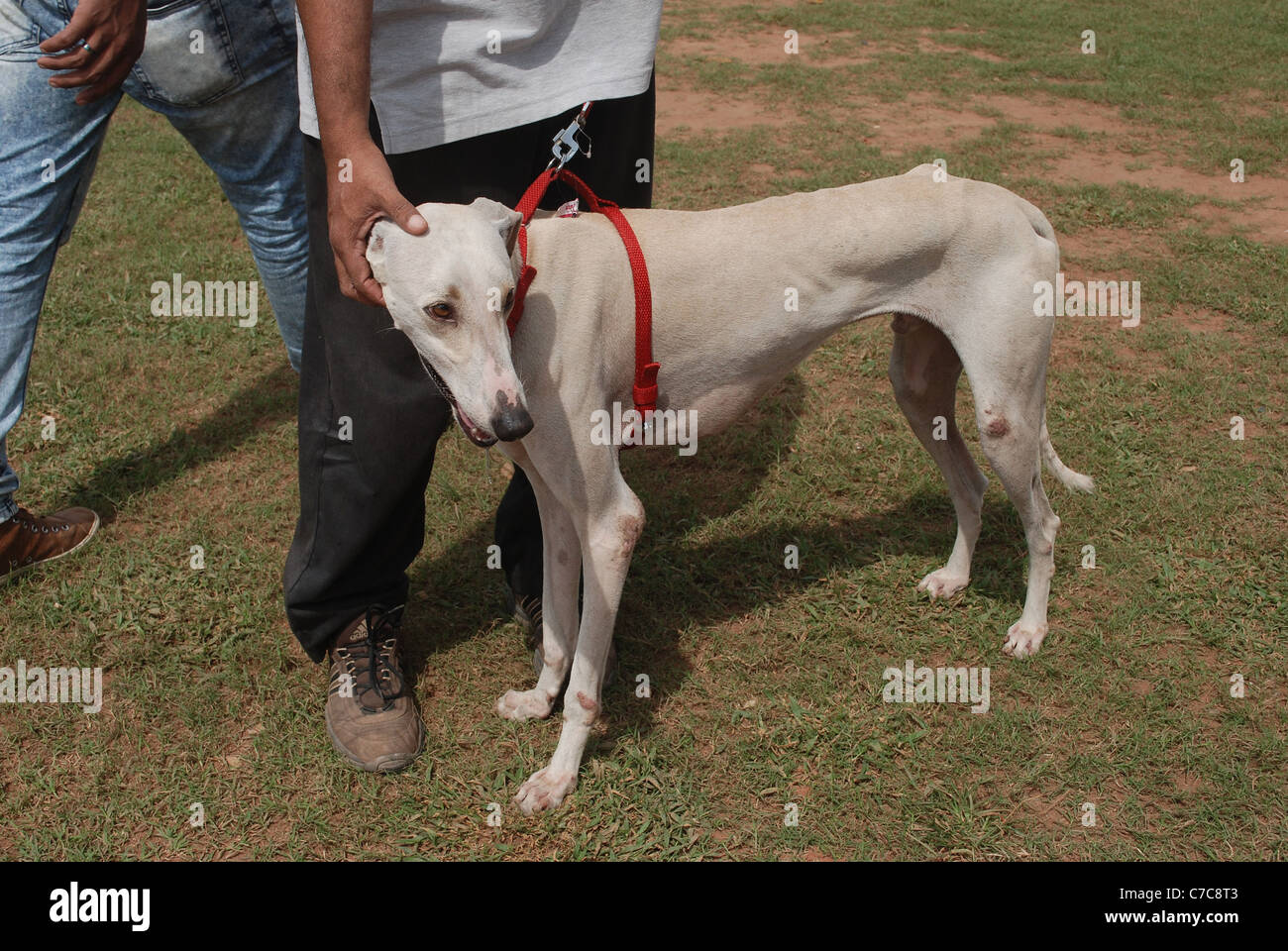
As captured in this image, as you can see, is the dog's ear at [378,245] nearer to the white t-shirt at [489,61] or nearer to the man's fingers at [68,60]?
the white t-shirt at [489,61]

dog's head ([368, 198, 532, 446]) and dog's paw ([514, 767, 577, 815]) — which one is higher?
dog's head ([368, 198, 532, 446])

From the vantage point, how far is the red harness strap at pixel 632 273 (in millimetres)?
2578

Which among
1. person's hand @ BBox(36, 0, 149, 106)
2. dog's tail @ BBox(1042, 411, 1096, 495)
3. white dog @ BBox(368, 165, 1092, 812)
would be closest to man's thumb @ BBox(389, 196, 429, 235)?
white dog @ BBox(368, 165, 1092, 812)

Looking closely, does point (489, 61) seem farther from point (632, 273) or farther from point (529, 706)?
point (529, 706)

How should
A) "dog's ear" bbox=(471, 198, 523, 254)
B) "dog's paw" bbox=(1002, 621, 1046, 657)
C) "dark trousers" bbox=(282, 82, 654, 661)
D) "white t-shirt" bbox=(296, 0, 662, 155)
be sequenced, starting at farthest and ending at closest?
1. "dog's paw" bbox=(1002, 621, 1046, 657)
2. "dark trousers" bbox=(282, 82, 654, 661)
3. "white t-shirt" bbox=(296, 0, 662, 155)
4. "dog's ear" bbox=(471, 198, 523, 254)

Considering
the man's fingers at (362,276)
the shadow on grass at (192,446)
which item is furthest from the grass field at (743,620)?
the man's fingers at (362,276)

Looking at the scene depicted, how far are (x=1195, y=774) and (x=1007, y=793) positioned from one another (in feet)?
1.87

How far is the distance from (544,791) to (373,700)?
600 mm

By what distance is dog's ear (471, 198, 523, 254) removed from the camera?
2318 mm

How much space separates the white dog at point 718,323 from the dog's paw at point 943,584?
21.9 inches

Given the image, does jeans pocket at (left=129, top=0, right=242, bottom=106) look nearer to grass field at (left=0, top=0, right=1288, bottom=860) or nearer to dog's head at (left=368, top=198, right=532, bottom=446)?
grass field at (left=0, top=0, right=1288, bottom=860)

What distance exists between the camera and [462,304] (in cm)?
222

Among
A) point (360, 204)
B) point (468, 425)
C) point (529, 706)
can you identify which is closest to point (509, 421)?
point (468, 425)

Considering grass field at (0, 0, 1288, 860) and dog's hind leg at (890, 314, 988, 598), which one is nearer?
grass field at (0, 0, 1288, 860)
